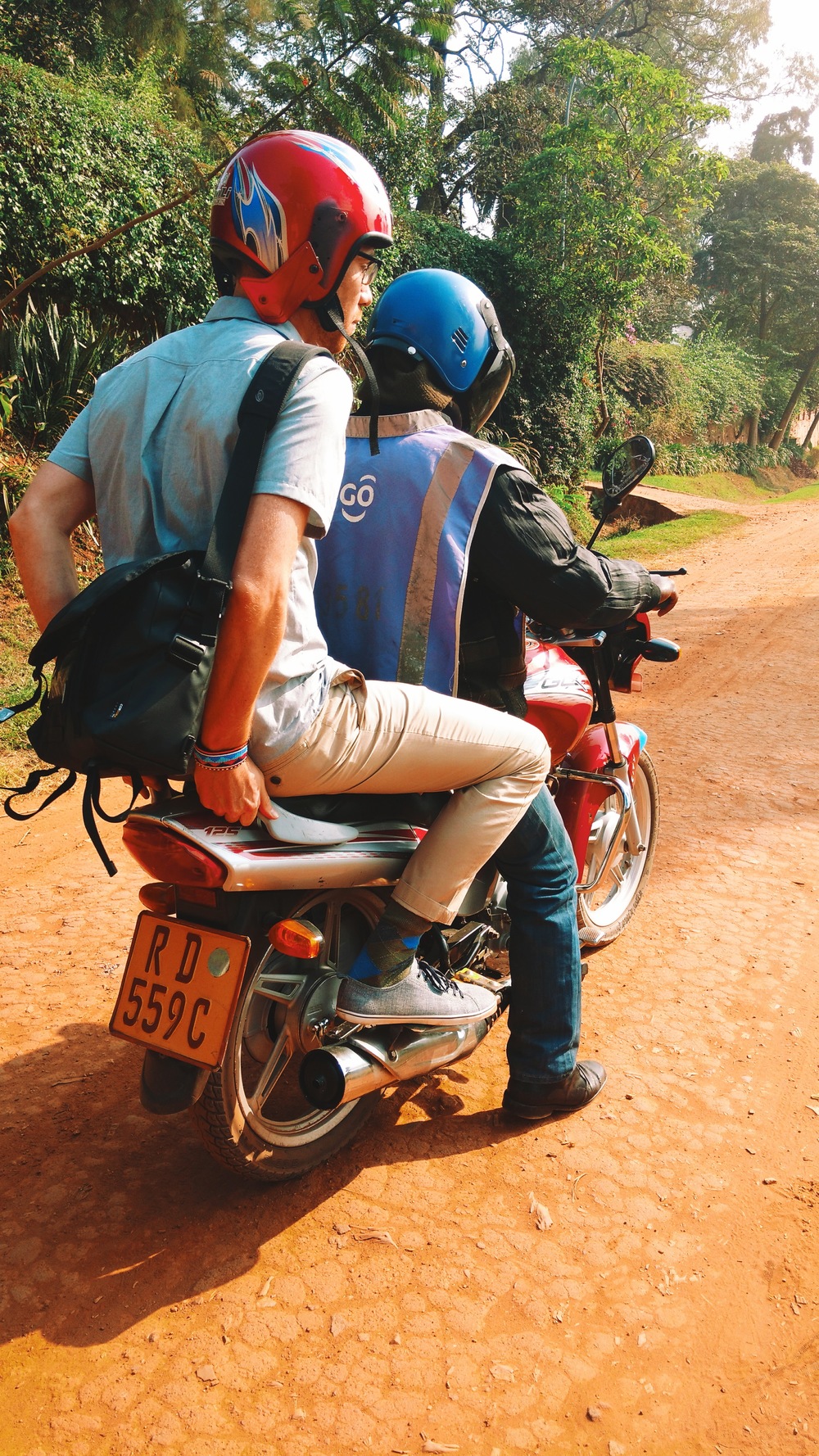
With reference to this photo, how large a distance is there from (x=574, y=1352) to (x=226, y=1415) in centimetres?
70

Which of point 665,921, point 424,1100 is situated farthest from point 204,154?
point 424,1100

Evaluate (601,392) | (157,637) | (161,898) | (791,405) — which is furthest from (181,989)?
(791,405)

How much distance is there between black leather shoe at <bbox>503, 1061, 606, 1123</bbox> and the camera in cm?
277

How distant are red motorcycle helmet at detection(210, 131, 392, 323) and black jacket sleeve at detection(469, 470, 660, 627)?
0.60 metres

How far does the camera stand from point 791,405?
104 ft

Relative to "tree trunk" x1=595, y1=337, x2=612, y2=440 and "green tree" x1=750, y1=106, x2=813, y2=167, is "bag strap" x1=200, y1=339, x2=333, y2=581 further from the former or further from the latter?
"green tree" x1=750, y1=106, x2=813, y2=167

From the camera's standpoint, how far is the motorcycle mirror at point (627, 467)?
9.22 feet

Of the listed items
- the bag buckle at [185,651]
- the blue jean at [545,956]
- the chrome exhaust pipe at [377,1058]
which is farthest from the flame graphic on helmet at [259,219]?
the chrome exhaust pipe at [377,1058]

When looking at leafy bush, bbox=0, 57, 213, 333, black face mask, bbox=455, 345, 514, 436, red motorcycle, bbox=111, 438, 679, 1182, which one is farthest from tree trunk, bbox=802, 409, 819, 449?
red motorcycle, bbox=111, 438, 679, 1182

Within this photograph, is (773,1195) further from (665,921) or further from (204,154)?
(204,154)

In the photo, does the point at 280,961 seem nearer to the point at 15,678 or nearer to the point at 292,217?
the point at 292,217

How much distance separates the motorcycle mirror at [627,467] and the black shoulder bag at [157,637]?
129cm

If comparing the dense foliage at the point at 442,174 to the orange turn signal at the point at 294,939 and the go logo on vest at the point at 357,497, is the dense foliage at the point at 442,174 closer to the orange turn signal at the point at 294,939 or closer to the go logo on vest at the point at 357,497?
the go logo on vest at the point at 357,497

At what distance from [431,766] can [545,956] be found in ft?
2.68
